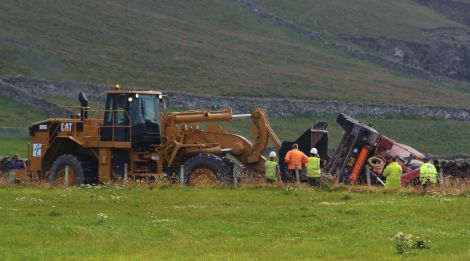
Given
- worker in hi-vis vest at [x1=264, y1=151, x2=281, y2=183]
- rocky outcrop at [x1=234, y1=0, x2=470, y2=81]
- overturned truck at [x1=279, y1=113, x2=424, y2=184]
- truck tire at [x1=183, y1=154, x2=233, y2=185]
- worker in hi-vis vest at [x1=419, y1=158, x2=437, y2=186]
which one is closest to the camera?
worker in hi-vis vest at [x1=419, y1=158, x2=437, y2=186]

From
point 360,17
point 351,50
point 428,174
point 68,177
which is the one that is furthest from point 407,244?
point 360,17

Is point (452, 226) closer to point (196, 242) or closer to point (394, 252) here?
point (394, 252)

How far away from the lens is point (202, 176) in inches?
1400

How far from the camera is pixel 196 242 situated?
805 inches

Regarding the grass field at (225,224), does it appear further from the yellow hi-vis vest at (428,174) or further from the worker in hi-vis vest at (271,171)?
the yellow hi-vis vest at (428,174)

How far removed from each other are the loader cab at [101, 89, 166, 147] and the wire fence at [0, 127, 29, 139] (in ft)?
95.6

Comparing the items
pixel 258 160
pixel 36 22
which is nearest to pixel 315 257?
pixel 258 160

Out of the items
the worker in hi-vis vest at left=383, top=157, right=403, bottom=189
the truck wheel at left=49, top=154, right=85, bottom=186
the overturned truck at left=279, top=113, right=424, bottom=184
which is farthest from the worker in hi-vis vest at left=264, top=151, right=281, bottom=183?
the truck wheel at left=49, top=154, right=85, bottom=186

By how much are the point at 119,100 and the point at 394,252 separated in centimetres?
2019

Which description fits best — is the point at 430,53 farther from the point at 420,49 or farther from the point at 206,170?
the point at 206,170

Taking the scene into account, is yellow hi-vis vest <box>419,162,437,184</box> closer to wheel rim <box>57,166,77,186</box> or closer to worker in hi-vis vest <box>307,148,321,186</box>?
worker in hi-vis vest <box>307,148,321,186</box>

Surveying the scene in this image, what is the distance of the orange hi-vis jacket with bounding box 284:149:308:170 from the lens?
35219mm

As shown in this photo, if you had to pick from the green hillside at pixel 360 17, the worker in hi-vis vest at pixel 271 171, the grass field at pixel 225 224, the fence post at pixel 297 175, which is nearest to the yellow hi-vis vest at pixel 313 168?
the fence post at pixel 297 175

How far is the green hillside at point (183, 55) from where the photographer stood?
97750mm
